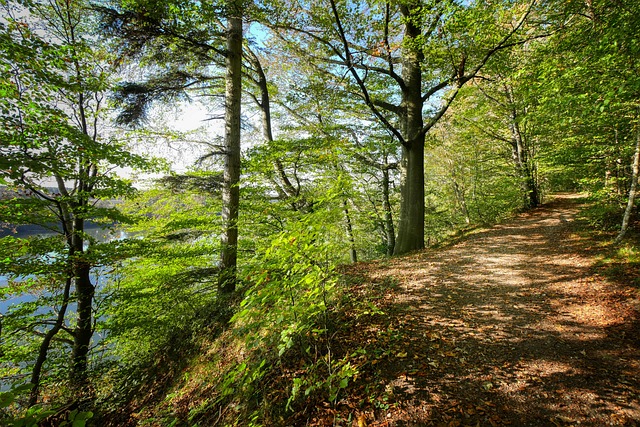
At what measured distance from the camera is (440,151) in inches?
561

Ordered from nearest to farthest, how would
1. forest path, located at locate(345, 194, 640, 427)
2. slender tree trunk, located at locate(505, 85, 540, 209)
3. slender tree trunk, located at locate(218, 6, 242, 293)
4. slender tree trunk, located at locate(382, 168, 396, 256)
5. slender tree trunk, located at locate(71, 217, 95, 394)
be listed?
forest path, located at locate(345, 194, 640, 427), slender tree trunk, located at locate(71, 217, 95, 394), slender tree trunk, located at locate(218, 6, 242, 293), slender tree trunk, located at locate(505, 85, 540, 209), slender tree trunk, located at locate(382, 168, 396, 256)

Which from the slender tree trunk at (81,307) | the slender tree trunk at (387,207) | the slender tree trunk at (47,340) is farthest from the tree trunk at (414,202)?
the slender tree trunk at (47,340)

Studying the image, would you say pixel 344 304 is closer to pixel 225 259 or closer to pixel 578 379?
pixel 578 379

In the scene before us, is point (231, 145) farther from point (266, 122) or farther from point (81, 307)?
point (81, 307)

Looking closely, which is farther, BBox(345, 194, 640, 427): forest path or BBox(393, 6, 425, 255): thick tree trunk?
BBox(393, 6, 425, 255): thick tree trunk

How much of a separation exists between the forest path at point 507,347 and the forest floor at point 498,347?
0.01 metres

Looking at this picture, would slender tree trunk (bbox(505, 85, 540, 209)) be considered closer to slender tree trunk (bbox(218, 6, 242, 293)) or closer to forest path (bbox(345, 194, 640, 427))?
forest path (bbox(345, 194, 640, 427))

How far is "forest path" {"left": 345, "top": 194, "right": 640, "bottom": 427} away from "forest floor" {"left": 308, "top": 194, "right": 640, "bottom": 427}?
0.03 feet

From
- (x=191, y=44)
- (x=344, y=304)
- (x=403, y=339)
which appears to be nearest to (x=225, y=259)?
(x=344, y=304)

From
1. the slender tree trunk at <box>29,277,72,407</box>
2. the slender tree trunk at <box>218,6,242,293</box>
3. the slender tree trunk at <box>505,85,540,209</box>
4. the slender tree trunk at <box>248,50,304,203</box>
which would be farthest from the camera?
the slender tree trunk at <box>505,85,540,209</box>

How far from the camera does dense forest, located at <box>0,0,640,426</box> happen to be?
295 cm

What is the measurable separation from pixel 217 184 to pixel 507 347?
6559mm

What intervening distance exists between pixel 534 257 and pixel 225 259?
289 inches

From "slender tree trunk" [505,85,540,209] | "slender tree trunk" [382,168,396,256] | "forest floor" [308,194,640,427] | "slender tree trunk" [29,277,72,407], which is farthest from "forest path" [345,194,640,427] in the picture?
"slender tree trunk" [382,168,396,256]
